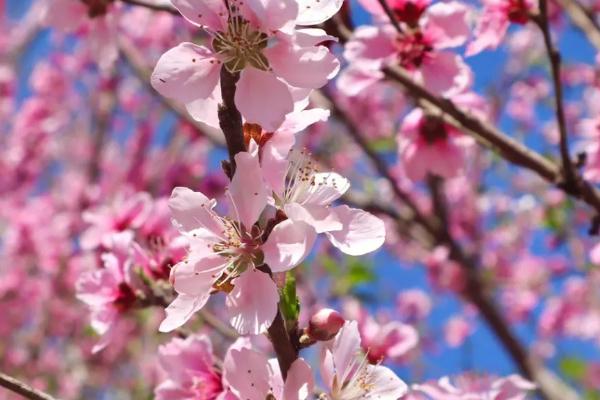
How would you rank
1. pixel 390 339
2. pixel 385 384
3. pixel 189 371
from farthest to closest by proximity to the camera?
1. pixel 390 339
2. pixel 189 371
3. pixel 385 384

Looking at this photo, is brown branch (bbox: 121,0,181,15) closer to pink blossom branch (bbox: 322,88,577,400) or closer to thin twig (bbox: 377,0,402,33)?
thin twig (bbox: 377,0,402,33)

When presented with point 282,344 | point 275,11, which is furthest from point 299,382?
point 275,11

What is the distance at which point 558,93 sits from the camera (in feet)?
5.65

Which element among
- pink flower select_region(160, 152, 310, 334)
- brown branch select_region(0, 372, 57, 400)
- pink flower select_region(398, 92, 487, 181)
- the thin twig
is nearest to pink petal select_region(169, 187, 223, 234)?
pink flower select_region(160, 152, 310, 334)

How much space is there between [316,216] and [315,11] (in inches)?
12.7

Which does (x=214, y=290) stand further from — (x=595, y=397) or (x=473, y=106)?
(x=595, y=397)

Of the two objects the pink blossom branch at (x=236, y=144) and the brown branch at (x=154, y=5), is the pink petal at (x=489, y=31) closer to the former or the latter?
the brown branch at (x=154, y=5)

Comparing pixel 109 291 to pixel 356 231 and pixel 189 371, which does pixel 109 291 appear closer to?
pixel 189 371

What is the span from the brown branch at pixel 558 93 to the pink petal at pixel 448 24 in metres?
0.17

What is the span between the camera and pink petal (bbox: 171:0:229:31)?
43.8 inches

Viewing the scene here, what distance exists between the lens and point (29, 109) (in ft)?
16.2

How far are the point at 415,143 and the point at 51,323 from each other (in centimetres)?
421

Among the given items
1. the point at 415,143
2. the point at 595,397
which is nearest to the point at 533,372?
the point at 415,143

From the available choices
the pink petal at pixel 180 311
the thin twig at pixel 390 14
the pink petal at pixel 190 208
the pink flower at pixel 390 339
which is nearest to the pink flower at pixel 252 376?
the pink petal at pixel 180 311
